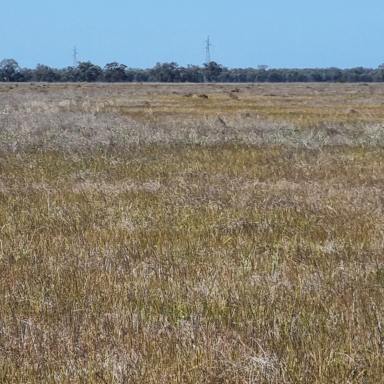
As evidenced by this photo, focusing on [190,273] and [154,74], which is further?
[154,74]

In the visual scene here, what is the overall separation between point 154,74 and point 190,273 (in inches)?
6163

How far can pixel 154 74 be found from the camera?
16025 centimetres

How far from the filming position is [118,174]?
13336mm

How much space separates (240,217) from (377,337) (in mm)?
4602

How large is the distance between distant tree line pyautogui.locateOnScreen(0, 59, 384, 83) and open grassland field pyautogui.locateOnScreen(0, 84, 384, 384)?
134 meters

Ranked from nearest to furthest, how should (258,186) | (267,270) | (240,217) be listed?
1. (267,270)
2. (240,217)
3. (258,186)

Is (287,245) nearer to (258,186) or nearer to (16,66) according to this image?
(258,186)

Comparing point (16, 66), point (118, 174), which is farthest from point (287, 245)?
point (16, 66)

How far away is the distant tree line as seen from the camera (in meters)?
147

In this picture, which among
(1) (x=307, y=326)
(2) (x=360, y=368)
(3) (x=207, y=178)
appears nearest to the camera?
(2) (x=360, y=368)

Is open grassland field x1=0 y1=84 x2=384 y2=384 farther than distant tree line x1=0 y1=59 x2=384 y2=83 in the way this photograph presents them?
No

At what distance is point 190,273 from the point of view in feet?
20.5

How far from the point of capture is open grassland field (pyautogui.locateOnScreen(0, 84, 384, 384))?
4117 millimetres

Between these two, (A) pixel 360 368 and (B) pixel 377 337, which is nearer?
(A) pixel 360 368
